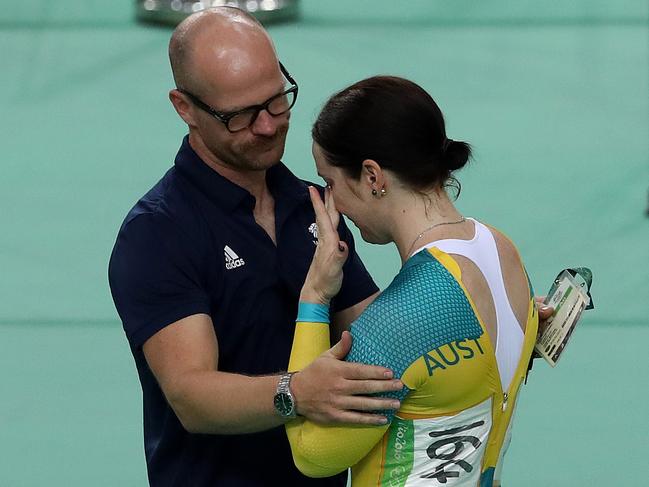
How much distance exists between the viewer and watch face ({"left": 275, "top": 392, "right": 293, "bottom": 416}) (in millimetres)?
2926

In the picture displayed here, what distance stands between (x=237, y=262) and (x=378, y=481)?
2.18 feet

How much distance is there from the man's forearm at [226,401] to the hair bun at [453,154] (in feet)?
2.09

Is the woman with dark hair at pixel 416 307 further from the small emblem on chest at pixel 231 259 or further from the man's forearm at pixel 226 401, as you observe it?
the small emblem on chest at pixel 231 259

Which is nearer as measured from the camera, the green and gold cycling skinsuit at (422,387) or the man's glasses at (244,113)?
the green and gold cycling skinsuit at (422,387)

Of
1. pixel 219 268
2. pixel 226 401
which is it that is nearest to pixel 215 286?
pixel 219 268

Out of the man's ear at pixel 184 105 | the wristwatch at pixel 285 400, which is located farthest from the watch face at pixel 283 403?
the man's ear at pixel 184 105

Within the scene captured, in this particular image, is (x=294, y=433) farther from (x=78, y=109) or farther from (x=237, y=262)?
(x=78, y=109)

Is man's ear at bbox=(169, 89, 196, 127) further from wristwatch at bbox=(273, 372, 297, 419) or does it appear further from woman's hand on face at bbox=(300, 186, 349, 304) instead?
wristwatch at bbox=(273, 372, 297, 419)

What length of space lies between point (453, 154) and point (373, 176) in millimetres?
202

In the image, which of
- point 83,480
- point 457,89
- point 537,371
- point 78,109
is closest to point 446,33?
point 457,89

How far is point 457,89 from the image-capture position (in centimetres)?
826

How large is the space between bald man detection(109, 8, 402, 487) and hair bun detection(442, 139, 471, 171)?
0.47 metres

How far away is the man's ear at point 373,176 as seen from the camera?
298 centimetres

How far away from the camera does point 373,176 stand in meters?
3.00
